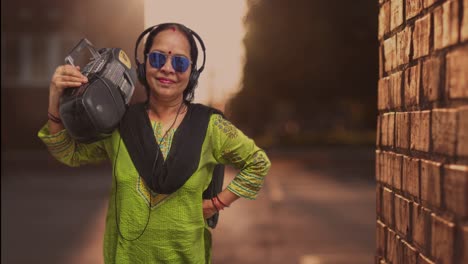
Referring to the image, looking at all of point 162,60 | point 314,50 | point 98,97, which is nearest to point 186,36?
point 162,60

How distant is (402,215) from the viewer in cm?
217

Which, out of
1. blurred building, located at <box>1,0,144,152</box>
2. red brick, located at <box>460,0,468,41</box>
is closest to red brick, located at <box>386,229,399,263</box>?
red brick, located at <box>460,0,468,41</box>

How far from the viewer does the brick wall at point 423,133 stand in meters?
1.59

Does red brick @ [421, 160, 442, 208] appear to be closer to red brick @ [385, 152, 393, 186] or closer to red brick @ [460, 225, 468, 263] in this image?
red brick @ [460, 225, 468, 263]

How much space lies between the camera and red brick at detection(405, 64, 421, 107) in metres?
1.98

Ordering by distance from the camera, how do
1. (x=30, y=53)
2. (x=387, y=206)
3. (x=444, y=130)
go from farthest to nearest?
(x=30, y=53), (x=387, y=206), (x=444, y=130)

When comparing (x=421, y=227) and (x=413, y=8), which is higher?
(x=413, y=8)

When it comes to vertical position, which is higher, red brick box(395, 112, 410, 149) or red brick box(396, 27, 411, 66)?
red brick box(396, 27, 411, 66)

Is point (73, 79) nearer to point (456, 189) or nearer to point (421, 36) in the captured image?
point (421, 36)

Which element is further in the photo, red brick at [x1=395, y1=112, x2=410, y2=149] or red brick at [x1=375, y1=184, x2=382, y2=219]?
red brick at [x1=375, y1=184, x2=382, y2=219]

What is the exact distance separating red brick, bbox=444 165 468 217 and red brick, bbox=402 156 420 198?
29 cm

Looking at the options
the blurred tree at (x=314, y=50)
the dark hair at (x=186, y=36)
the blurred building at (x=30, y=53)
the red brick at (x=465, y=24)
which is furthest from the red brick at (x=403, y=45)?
the blurred building at (x=30, y=53)

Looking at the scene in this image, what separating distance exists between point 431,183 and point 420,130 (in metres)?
0.18

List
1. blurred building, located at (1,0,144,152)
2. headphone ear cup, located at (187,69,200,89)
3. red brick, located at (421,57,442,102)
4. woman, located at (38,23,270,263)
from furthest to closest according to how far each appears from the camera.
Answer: blurred building, located at (1,0,144,152), headphone ear cup, located at (187,69,200,89), woman, located at (38,23,270,263), red brick, located at (421,57,442,102)
